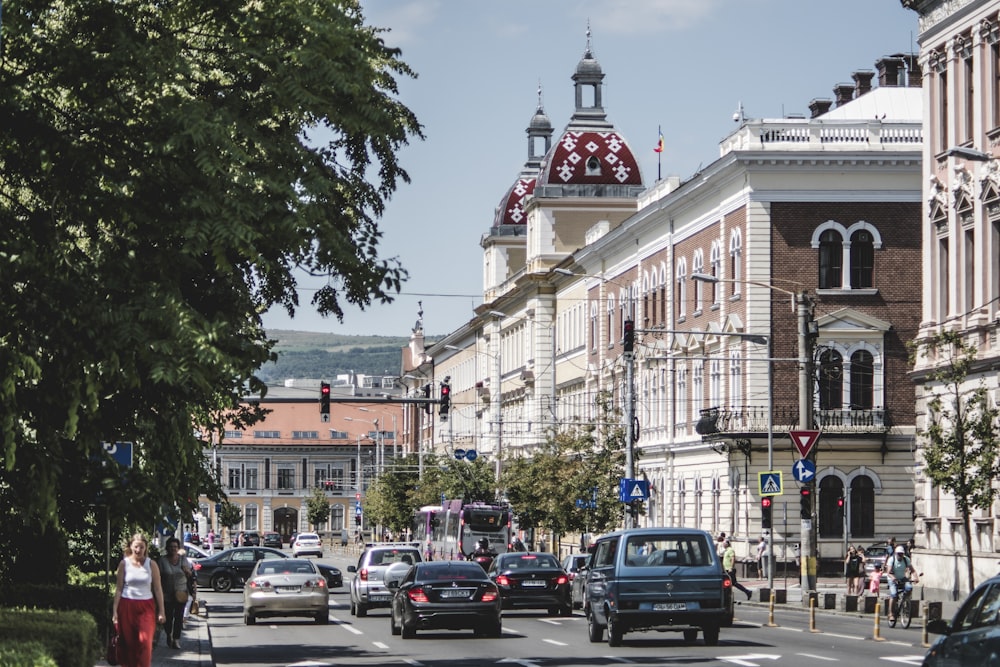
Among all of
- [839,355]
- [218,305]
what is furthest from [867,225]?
[218,305]

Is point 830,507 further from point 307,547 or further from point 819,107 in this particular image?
point 307,547

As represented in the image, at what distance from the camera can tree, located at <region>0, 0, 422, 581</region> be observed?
55.7ft

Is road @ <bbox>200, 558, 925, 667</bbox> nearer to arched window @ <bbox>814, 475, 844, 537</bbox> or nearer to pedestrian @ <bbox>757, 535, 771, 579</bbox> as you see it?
pedestrian @ <bbox>757, 535, 771, 579</bbox>

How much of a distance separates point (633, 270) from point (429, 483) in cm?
A: 2834

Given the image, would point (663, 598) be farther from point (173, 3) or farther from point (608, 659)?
point (173, 3)

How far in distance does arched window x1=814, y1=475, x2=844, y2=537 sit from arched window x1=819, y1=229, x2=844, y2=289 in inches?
251

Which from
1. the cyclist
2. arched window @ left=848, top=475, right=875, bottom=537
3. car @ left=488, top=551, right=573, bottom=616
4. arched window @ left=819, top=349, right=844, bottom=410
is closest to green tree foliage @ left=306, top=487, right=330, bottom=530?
arched window @ left=819, top=349, right=844, bottom=410

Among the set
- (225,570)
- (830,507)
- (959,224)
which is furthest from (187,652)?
(830,507)

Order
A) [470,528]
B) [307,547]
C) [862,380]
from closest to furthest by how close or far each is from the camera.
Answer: [862,380]
[470,528]
[307,547]

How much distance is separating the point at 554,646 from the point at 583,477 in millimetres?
40277

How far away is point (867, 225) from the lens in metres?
64.7

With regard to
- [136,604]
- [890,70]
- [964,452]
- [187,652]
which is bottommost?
[187,652]

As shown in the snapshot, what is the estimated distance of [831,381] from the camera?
64938mm

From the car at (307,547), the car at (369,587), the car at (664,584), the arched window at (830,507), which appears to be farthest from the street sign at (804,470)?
the car at (307,547)
